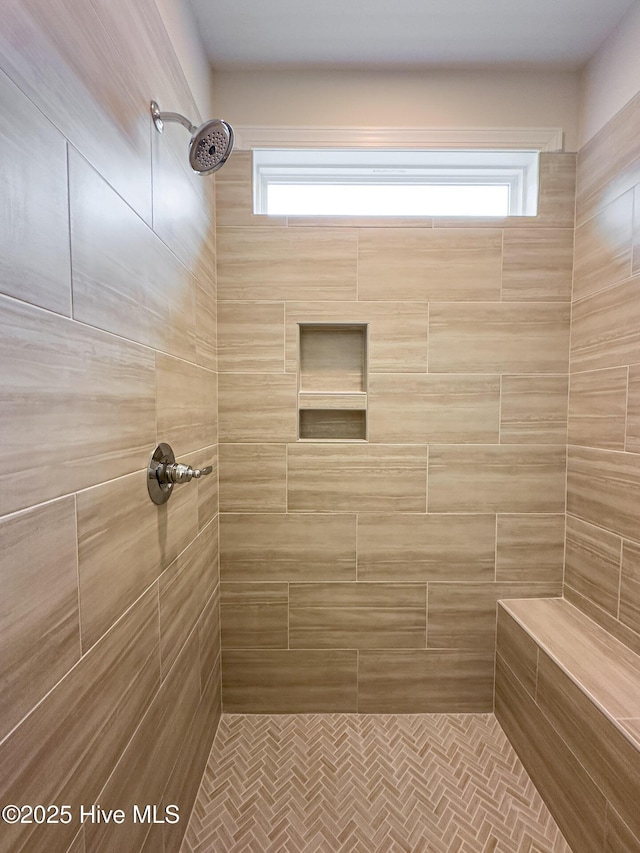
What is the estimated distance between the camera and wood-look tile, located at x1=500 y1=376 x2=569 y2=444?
5.04ft

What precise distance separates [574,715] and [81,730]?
3.98 ft

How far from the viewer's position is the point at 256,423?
60.5 inches

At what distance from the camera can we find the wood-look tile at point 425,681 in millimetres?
1574

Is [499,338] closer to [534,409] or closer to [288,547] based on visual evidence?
[534,409]

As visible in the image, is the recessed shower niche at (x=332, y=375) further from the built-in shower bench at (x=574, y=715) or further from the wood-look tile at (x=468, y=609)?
the built-in shower bench at (x=574, y=715)

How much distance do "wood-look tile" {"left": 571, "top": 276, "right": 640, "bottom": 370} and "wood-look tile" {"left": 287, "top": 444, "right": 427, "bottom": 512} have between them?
0.67m

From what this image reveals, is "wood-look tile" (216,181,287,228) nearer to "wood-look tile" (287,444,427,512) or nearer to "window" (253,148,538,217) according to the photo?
"window" (253,148,538,217)

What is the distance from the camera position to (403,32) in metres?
1.33

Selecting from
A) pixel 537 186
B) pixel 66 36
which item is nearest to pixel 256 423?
pixel 66 36

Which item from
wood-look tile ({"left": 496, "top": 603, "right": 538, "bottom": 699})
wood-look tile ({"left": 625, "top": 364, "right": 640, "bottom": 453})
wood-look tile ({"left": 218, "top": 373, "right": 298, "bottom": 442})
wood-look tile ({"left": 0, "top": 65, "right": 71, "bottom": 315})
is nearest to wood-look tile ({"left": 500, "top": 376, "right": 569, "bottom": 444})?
wood-look tile ({"left": 625, "top": 364, "right": 640, "bottom": 453})

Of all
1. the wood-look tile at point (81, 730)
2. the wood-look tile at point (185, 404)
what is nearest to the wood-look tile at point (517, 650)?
the wood-look tile at point (81, 730)

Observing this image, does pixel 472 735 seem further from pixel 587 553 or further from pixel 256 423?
pixel 256 423

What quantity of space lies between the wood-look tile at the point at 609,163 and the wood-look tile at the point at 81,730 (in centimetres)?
181

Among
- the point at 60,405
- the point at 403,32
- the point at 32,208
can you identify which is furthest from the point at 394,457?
the point at 403,32
